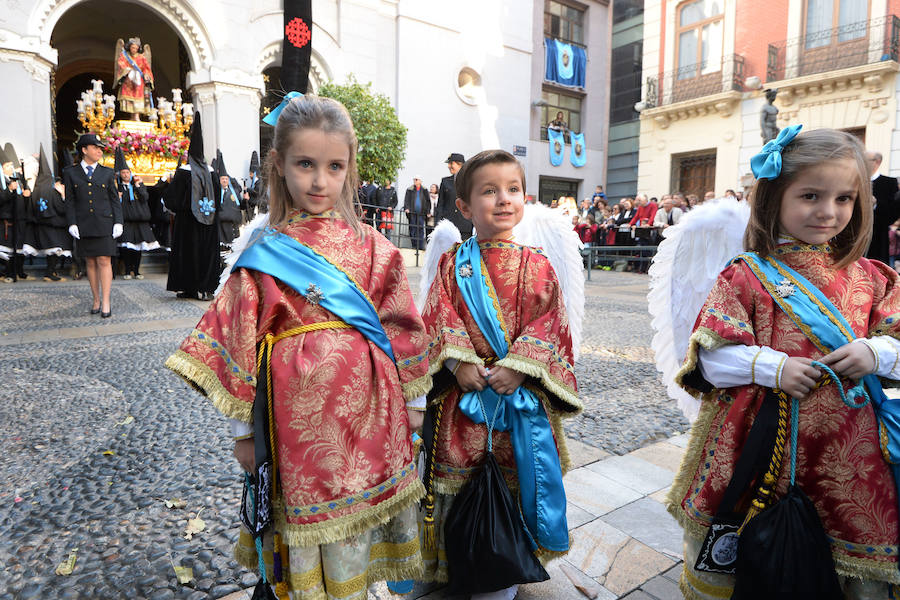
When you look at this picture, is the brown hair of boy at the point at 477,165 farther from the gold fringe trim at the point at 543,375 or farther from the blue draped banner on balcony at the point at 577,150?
the blue draped banner on balcony at the point at 577,150

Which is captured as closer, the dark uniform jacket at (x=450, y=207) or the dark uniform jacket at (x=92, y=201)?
the dark uniform jacket at (x=92, y=201)

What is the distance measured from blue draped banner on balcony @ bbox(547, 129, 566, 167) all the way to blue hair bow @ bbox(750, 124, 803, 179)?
67.3 ft

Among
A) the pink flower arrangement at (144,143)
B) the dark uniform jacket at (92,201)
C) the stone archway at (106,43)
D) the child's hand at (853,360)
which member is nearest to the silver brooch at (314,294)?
the child's hand at (853,360)

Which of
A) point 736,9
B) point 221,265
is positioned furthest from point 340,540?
point 736,9

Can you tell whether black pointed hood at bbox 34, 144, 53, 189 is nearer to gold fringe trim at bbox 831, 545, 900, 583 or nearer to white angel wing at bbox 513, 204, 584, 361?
white angel wing at bbox 513, 204, 584, 361

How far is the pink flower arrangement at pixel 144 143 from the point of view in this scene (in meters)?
10.9

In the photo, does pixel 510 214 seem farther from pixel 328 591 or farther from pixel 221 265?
pixel 221 265

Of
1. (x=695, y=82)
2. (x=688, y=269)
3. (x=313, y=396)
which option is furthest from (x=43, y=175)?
(x=695, y=82)

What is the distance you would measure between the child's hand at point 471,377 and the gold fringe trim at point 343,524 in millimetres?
319

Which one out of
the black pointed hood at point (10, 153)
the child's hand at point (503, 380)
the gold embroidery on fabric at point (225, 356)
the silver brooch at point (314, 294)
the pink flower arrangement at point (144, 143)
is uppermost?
the pink flower arrangement at point (144, 143)

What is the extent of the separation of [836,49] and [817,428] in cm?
1750

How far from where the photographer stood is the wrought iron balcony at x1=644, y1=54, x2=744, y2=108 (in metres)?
16.2

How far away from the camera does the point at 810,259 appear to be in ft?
Result: 4.52

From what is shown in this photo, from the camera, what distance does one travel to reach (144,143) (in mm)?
11117
